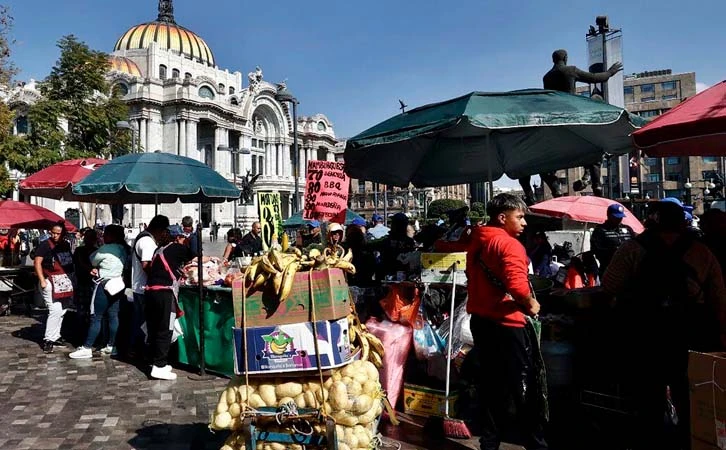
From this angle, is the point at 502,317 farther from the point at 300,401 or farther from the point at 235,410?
the point at 235,410

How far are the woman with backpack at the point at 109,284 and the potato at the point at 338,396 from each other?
4594 mm

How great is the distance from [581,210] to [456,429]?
176 inches

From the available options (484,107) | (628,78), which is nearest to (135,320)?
(484,107)

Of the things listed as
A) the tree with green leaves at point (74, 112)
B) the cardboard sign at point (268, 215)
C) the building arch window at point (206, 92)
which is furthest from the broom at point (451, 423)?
the building arch window at point (206, 92)

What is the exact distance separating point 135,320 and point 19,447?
3.23 m

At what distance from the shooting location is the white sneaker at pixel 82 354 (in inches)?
273

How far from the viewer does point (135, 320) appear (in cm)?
727

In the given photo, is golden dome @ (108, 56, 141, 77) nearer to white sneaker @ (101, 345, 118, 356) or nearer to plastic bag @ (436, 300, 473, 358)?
white sneaker @ (101, 345, 118, 356)

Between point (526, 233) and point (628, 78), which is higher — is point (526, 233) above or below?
below

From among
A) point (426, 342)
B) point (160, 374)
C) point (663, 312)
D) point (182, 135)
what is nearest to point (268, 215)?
point (160, 374)

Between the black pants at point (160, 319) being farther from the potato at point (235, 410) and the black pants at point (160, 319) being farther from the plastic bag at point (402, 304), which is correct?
the potato at point (235, 410)

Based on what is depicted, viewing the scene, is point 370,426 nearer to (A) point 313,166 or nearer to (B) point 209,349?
(B) point 209,349

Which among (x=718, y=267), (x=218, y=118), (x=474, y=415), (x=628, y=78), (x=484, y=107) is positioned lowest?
(x=474, y=415)

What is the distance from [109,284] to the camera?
6.78 m
